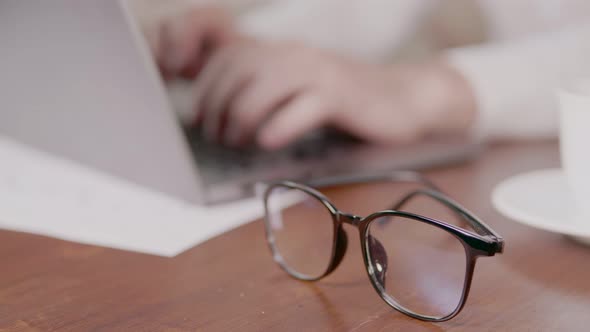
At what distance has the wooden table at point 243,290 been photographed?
0.95 feet

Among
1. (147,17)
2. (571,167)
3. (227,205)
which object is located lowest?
(147,17)

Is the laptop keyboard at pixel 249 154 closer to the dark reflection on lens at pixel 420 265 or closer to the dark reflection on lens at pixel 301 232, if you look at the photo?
the dark reflection on lens at pixel 301 232

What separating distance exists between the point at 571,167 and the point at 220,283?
22 centimetres

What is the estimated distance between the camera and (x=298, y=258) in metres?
0.37

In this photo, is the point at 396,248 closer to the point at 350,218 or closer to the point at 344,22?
the point at 350,218

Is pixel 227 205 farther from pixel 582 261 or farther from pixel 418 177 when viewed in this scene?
pixel 582 261

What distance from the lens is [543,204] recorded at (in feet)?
1.25

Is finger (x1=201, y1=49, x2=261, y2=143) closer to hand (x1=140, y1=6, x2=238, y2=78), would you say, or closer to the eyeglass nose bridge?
hand (x1=140, y1=6, x2=238, y2=78)

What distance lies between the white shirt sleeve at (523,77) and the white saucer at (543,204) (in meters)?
0.27

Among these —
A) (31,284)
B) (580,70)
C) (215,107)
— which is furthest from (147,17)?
(31,284)

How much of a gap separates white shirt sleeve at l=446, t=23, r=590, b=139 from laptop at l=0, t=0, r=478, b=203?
0.11 meters

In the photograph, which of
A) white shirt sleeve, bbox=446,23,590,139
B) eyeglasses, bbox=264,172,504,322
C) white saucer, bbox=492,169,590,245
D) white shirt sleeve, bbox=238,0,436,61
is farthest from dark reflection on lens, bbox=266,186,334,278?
white shirt sleeve, bbox=238,0,436,61

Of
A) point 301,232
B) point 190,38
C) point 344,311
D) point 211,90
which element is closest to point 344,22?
point 190,38

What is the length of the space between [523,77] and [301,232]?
0.45 metres
